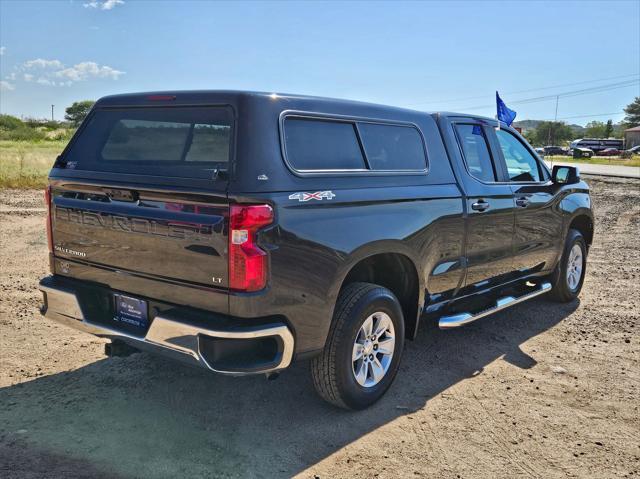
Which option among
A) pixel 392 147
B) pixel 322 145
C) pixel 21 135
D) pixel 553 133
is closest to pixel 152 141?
pixel 322 145

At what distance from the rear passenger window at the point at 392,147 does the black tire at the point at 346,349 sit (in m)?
0.84

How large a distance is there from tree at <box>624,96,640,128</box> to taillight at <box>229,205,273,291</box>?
114399 mm

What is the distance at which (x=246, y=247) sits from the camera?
2971 mm

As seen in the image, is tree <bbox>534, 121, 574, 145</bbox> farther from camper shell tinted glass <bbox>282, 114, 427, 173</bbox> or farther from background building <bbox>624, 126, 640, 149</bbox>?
camper shell tinted glass <bbox>282, 114, 427, 173</bbox>

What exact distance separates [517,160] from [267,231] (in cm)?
334

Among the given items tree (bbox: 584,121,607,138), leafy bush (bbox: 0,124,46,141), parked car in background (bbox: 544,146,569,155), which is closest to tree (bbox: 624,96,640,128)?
tree (bbox: 584,121,607,138)

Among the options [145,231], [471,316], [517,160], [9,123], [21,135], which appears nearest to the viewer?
[145,231]

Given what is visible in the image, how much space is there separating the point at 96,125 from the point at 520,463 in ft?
10.9

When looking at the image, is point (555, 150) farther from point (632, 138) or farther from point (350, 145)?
point (350, 145)

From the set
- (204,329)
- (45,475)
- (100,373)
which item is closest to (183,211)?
(204,329)

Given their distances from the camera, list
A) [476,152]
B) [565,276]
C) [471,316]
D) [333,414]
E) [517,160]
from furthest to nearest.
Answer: [565,276] → [517,160] → [476,152] → [471,316] → [333,414]

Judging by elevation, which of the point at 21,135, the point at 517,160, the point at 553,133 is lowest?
the point at 517,160

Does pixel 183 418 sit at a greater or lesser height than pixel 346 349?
lesser

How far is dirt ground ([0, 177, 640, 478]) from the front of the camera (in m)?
3.20
